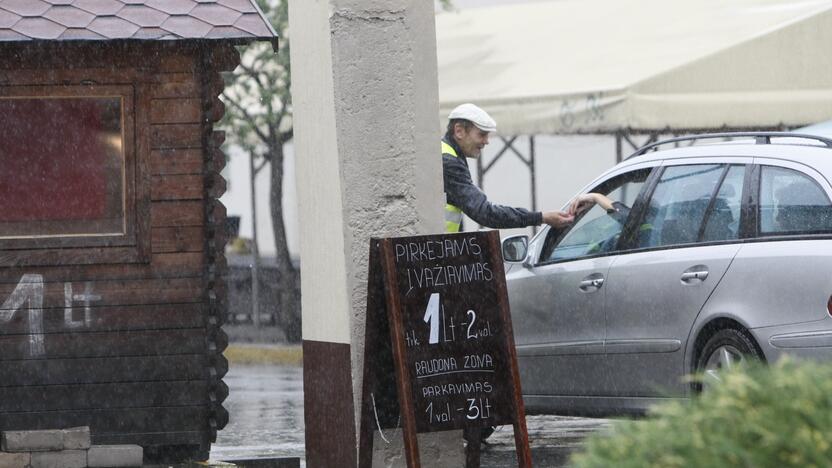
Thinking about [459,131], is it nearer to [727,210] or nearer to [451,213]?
[451,213]

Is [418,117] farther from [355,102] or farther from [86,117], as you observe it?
[86,117]

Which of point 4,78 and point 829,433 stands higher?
point 4,78

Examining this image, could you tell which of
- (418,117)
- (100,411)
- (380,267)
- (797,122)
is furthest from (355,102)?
(797,122)

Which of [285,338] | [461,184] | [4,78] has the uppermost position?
[4,78]

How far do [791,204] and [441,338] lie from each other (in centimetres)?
188

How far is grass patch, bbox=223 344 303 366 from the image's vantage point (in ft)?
57.8

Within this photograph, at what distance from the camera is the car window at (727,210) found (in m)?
7.75

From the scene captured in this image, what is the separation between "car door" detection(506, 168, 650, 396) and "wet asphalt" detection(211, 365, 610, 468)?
44 centimetres

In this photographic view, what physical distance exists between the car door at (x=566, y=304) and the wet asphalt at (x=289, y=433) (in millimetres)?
436

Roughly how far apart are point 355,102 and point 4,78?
240 centimetres

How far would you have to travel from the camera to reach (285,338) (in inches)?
765

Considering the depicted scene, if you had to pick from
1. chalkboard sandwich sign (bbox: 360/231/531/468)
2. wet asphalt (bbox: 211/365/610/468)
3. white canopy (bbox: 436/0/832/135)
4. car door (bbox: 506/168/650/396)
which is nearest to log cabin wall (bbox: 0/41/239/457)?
wet asphalt (bbox: 211/365/610/468)

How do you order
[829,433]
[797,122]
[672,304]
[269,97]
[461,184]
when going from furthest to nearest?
[269,97] → [797,122] → [461,184] → [672,304] → [829,433]

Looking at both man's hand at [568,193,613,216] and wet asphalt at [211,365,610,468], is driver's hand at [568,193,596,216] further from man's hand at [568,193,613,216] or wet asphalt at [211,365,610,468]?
wet asphalt at [211,365,610,468]
